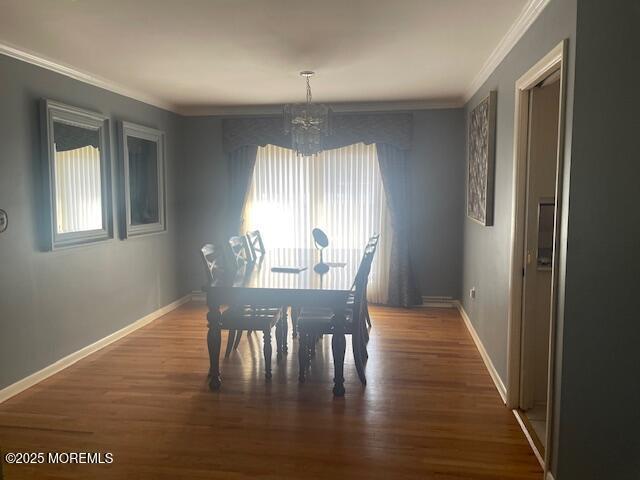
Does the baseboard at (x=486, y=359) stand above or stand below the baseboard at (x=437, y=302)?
below

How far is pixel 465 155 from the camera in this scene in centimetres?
557

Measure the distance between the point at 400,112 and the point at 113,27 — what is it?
3448 mm

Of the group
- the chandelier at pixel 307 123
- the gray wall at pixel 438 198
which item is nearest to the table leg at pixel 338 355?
the chandelier at pixel 307 123

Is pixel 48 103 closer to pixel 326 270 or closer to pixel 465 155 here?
pixel 326 270

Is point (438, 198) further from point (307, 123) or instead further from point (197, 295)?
point (197, 295)

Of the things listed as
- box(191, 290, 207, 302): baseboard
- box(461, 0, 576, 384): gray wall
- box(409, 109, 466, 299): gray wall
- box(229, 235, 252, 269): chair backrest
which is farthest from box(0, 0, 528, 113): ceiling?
box(191, 290, 207, 302): baseboard

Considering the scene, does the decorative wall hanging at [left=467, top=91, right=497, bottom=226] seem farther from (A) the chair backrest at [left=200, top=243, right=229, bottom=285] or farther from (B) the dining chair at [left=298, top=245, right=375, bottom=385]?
(A) the chair backrest at [left=200, top=243, right=229, bottom=285]

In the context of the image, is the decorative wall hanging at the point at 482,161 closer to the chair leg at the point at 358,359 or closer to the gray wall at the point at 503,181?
the gray wall at the point at 503,181

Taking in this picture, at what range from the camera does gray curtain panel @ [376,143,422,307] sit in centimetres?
573

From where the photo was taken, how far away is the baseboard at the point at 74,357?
11.1 feet

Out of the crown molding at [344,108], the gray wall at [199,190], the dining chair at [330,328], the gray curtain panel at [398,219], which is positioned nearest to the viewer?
the dining chair at [330,328]

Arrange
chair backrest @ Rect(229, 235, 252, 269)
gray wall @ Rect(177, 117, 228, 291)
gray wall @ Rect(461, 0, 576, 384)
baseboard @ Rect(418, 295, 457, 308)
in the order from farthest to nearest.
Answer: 1. gray wall @ Rect(177, 117, 228, 291)
2. baseboard @ Rect(418, 295, 457, 308)
3. chair backrest @ Rect(229, 235, 252, 269)
4. gray wall @ Rect(461, 0, 576, 384)

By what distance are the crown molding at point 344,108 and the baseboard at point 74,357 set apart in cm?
231

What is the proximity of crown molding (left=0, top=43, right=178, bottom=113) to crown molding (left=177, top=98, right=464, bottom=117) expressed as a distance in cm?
52
